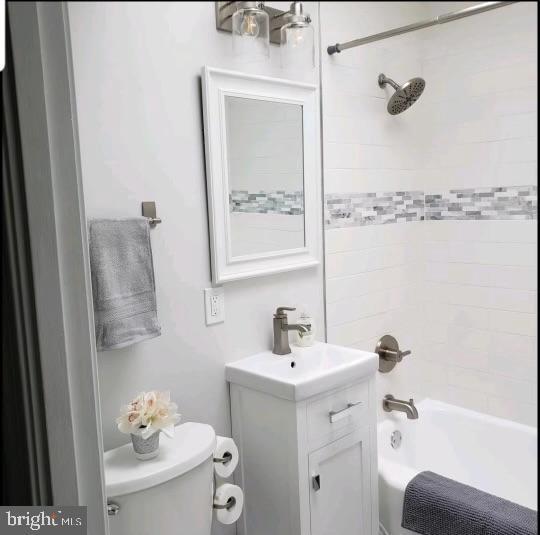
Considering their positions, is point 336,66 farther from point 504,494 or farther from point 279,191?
point 504,494

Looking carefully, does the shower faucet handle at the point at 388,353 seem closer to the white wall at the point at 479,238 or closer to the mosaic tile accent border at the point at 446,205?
the white wall at the point at 479,238

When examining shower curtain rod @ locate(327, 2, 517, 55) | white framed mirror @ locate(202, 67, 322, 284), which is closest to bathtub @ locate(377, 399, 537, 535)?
white framed mirror @ locate(202, 67, 322, 284)

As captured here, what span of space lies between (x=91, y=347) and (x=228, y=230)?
0.59m

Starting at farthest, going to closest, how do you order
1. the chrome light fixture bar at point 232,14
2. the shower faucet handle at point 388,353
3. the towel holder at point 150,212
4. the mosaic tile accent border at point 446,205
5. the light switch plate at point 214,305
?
the shower faucet handle at point 388,353 → the light switch plate at point 214,305 → the mosaic tile accent border at point 446,205 → the towel holder at point 150,212 → the chrome light fixture bar at point 232,14

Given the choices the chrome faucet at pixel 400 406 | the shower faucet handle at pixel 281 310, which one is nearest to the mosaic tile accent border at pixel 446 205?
the shower faucet handle at pixel 281 310

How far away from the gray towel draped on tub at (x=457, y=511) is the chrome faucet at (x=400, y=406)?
19 cm

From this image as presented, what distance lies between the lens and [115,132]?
1229 millimetres

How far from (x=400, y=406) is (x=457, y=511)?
330 mm

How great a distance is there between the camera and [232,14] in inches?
47.7

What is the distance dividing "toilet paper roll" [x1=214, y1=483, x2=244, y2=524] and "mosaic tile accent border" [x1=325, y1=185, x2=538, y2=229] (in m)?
0.88

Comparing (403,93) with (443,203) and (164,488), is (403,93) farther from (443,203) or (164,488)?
(164,488)

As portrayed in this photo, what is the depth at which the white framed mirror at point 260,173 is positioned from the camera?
4.92ft

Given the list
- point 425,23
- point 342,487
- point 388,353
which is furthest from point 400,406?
point 425,23

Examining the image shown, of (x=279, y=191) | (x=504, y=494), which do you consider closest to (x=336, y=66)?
(x=279, y=191)
